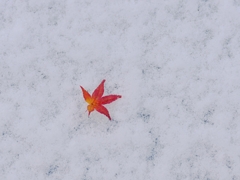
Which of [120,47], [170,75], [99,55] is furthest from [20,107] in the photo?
[170,75]

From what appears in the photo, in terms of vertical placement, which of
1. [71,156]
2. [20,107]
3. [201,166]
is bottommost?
[201,166]

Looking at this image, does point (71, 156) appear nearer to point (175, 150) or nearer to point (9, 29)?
point (175, 150)

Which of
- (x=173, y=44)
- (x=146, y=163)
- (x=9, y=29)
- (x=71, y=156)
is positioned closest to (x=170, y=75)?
(x=173, y=44)

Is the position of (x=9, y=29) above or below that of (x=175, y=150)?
above

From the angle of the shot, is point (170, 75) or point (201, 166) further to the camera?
point (170, 75)

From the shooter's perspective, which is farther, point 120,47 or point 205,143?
point 120,47

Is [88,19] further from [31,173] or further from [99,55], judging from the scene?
[31,173]
